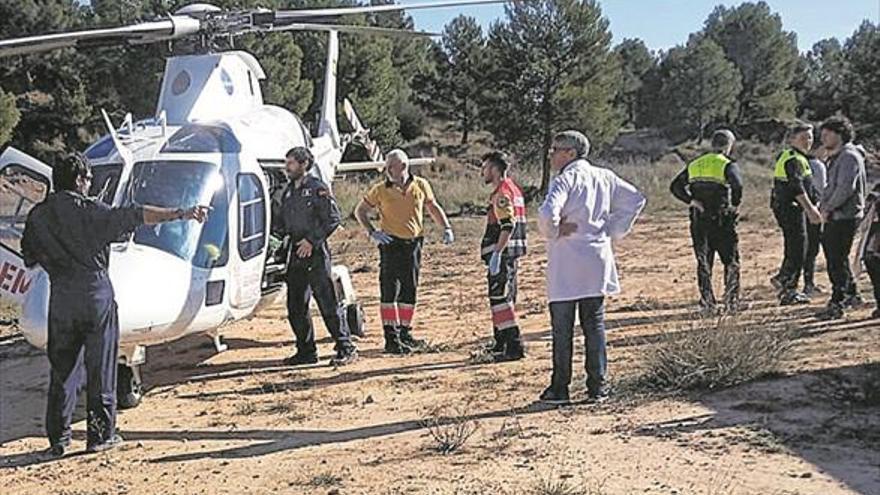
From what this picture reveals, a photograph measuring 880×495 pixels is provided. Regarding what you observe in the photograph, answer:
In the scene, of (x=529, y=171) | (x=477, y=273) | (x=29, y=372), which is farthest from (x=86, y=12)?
(x=29, y=372)

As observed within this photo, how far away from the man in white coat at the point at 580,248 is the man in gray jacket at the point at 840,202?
3391 mm

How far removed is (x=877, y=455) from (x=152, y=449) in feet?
14.4

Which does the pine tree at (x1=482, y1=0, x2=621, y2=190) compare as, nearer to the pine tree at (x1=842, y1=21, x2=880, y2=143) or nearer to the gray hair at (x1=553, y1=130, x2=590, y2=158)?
the pine tree at (x1=842, y1=21, x2=880, y2=143)

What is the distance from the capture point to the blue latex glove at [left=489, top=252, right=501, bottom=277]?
340 inches

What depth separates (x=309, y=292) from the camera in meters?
9.23

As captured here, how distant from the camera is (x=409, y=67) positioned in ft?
169

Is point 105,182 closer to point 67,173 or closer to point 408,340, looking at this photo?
point 67,173

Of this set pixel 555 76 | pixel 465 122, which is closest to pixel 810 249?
pixel 555 76

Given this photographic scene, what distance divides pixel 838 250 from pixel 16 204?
7.36 m

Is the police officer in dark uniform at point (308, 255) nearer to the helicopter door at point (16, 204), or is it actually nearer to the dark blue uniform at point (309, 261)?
the dark blue uniform at point (309, 261)

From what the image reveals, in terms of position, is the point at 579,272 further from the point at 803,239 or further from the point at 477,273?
the point at 477,273

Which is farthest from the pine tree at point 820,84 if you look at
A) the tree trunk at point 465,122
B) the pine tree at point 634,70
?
the tree trunk at point 465,122

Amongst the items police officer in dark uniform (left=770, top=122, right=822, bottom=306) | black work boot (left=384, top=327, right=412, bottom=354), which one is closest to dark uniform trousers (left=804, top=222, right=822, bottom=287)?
police officer in dark uniform (left=770, top=122, right=822, bottom=306)

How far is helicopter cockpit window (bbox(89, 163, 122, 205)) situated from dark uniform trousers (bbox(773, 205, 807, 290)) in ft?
22.1
